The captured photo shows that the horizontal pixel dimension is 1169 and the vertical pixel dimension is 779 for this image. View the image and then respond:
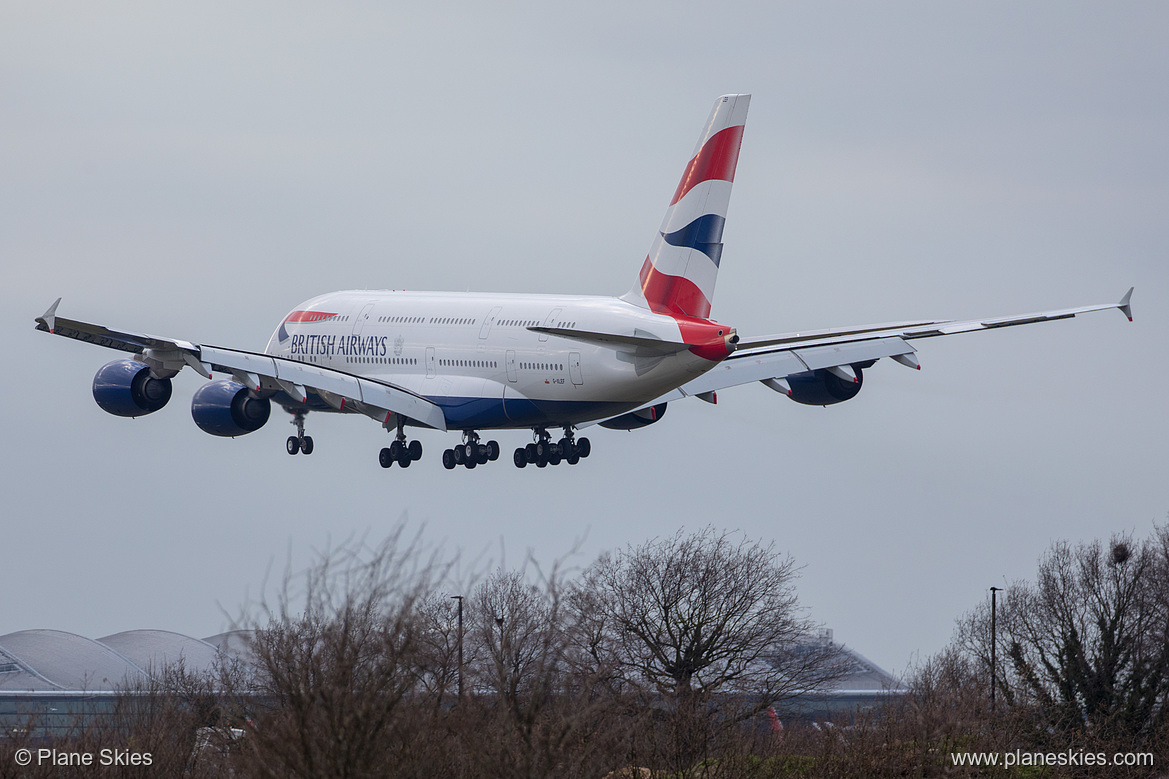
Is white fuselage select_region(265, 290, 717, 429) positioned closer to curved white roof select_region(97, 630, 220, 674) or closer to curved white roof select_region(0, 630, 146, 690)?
curved white roof select_region(0, 630, 146, 690)

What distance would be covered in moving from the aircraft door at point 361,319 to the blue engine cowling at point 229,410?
18.7ft

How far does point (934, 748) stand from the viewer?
40.7m

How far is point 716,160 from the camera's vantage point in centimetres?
4884

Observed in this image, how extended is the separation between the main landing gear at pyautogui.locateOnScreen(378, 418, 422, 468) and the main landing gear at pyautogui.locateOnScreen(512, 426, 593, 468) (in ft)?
11.5

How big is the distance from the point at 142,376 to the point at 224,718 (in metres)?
21.4

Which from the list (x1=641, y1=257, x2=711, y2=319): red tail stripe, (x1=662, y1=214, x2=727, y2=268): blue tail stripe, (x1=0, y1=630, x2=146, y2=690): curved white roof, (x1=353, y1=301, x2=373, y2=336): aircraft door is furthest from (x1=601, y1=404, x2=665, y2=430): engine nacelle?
(x1=0, y1=630, x2=146, y2=690): curved white roof

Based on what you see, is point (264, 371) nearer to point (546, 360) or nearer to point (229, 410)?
point (229, 410)

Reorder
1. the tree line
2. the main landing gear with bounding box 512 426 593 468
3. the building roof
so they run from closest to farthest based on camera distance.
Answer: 1. the tree line
2. the main landing gear with bounding box 512 426 593 468
3. the building roof

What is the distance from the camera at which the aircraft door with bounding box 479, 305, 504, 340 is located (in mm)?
52562

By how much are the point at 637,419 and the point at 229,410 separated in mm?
14588

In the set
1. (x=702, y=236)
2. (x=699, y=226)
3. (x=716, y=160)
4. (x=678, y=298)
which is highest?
(x=716, y=160)

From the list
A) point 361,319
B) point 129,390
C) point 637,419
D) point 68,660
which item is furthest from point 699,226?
point 68,660

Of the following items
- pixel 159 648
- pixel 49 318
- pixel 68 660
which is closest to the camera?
pixel 49 318

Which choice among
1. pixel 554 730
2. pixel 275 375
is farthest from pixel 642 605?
pixel 554 730
